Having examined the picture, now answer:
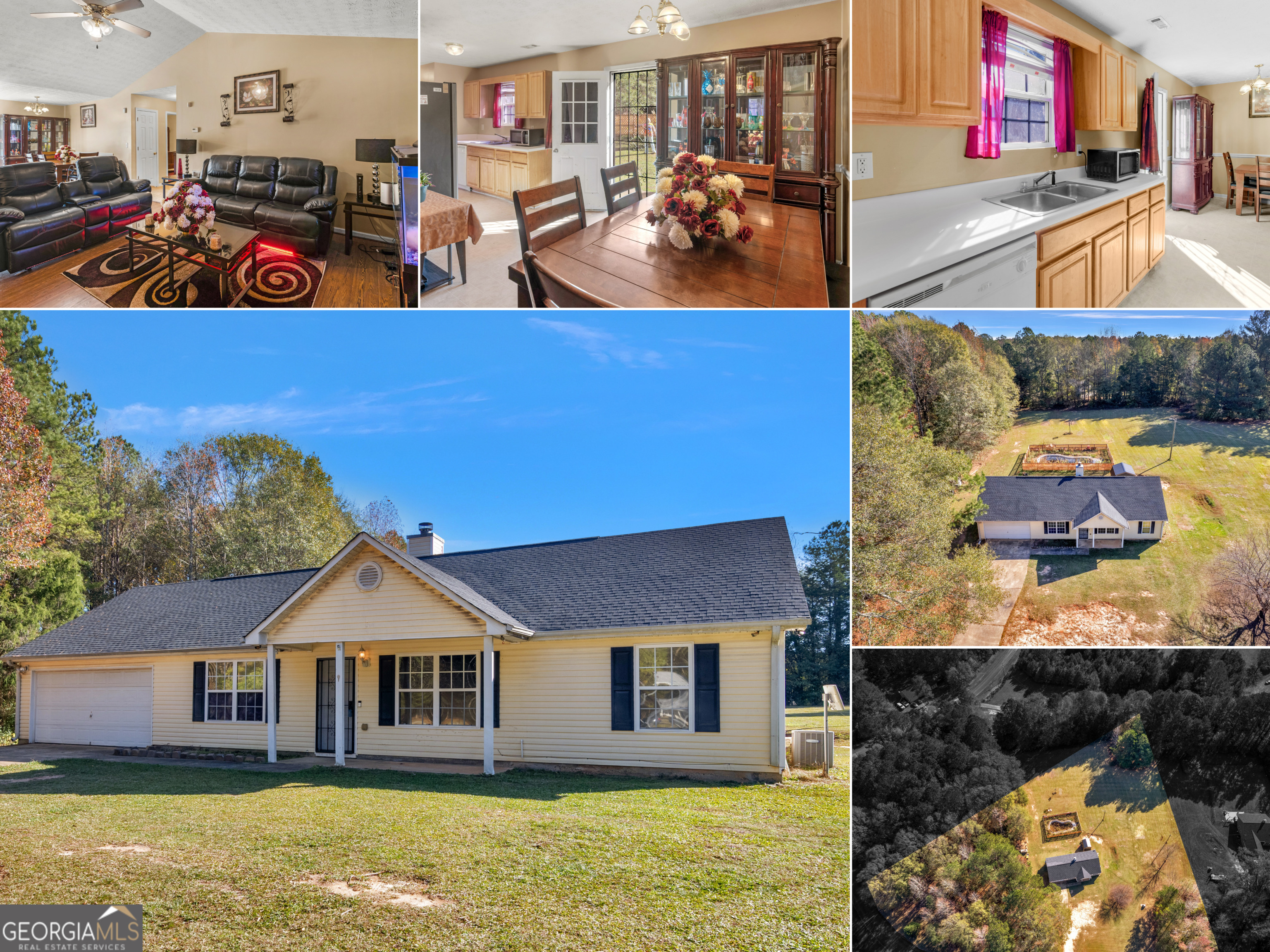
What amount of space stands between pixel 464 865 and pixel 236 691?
12.8 feet

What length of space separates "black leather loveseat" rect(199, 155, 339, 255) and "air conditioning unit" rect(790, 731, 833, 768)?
14.6 feet

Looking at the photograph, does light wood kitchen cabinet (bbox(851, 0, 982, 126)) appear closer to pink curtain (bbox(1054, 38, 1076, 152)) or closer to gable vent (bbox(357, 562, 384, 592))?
pink curtain (bbox(1054, 38, 1076, 152))

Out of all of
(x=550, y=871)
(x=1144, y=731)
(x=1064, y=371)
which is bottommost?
(x=550, y=871)

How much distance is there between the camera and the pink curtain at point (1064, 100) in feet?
16.5

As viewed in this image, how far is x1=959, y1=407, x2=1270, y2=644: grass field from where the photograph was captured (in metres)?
4.07

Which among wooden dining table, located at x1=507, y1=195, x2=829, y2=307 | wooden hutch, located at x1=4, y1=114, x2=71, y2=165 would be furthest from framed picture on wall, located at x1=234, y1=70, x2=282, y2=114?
wooden dining table, located at x1=507, y1=195, x2=829, y2=307

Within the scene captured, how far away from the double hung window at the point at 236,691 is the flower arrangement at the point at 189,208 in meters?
4.86

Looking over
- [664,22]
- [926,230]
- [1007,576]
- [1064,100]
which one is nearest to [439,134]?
[664,22]

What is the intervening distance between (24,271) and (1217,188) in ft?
20.1

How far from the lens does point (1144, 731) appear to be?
4629 millimetres

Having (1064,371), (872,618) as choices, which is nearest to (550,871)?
(872,618)

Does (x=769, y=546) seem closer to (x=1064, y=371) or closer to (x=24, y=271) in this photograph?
(x=1064, y=371)

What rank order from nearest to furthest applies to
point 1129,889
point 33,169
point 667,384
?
point 33,169 < point 1129,889 < point 667,384

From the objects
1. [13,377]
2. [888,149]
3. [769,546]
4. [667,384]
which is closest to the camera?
[888,149]
